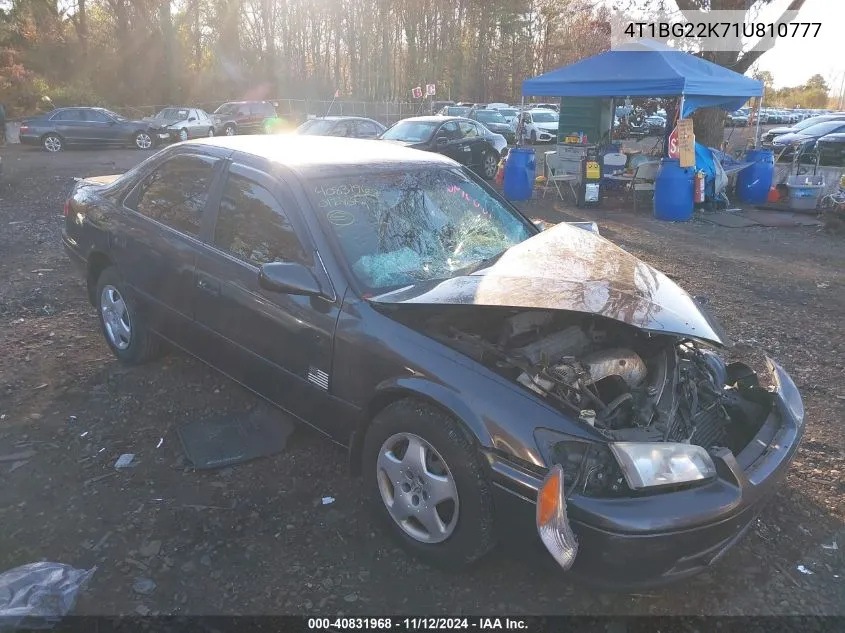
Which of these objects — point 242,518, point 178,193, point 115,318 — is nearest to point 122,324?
point 115,318

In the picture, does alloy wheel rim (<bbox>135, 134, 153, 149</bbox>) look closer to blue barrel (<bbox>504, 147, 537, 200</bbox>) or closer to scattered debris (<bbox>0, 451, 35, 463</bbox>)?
blue barrel (<bbox>504, 147, 537, 200</bbox>)

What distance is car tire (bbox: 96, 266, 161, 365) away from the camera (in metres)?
4.30

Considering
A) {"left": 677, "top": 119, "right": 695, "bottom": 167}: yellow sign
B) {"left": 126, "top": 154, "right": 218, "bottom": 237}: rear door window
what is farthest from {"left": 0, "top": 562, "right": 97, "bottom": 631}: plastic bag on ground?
{"left": 677, "top": 119, "right": 695, "bottom": 167}: yellow sign

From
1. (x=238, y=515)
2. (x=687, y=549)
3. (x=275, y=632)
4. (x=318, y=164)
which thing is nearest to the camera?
(x=687, y=549)

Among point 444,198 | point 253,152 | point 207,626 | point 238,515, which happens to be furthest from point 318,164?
point 207,626

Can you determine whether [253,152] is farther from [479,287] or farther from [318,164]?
[479,287]

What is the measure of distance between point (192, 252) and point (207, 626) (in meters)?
2.06

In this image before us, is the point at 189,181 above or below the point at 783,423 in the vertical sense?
above

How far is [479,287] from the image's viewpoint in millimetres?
2730

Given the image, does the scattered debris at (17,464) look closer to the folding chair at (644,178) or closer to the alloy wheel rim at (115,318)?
the alloy wheel rim at (115,318)

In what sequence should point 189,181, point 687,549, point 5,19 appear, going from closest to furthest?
point 687,549 → point 189,181 → point 5,19

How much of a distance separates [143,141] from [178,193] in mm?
21133

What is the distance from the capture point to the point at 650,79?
1121 cm

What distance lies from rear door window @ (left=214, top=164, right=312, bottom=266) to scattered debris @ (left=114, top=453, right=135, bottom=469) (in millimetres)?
1270
